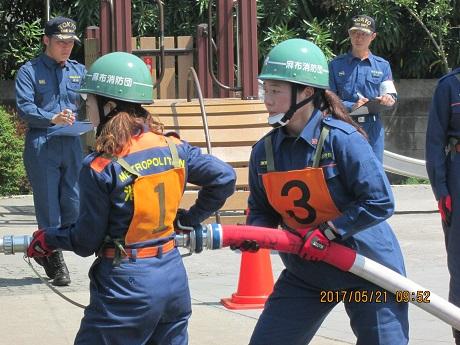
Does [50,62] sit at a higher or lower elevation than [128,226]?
higher

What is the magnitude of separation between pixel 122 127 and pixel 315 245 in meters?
0.93

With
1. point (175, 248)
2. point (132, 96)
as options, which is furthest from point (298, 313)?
point (132, 96)

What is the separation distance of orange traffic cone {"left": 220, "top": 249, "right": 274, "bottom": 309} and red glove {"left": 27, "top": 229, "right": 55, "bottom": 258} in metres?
3.14

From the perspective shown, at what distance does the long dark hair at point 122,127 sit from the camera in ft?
13.8

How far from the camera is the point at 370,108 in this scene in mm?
9922

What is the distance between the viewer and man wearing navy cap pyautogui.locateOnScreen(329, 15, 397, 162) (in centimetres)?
1003

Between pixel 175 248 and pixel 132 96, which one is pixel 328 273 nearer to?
pixel 175 248

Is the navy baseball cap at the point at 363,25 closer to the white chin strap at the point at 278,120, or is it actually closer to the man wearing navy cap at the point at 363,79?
the man wearing navy cap at the point at 363,79

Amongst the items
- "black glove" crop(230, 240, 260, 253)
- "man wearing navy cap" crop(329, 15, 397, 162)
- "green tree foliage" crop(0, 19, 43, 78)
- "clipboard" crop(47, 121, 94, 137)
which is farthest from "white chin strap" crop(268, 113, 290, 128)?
"green tree foliage" crop(0, 19, 43, 78)

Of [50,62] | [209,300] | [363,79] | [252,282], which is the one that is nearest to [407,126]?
[363,79]

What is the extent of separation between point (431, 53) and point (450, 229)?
35.8 feet

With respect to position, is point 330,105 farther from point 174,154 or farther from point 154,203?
point 154,203

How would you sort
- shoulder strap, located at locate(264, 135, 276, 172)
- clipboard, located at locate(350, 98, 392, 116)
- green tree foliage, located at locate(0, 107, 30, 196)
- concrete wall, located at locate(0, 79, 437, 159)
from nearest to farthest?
1. shoulder strap, located at locate(264, 135, 276, 172)
2. clipboard, located at locate(350, 98, 392, 116)
3. green tree foliage, located at locate(0, 107, 30, 196)
4. concrete wall, located at locate(0, 79, 437, 159)

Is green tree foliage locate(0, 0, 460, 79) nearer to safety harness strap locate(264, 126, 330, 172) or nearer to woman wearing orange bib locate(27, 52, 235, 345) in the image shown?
safety harness strap locate(264, 126, 330, 172)
